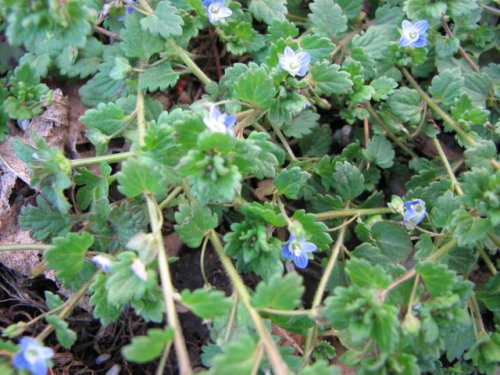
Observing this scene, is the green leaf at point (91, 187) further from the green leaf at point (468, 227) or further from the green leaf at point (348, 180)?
the green leaf at point (468, 227)

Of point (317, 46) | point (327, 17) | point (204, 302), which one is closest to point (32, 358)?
point (204, 302)

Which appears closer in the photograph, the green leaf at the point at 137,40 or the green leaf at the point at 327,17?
the green leaf at the point at 137,40

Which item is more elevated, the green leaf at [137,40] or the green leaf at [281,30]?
the green leaf at [281,30]

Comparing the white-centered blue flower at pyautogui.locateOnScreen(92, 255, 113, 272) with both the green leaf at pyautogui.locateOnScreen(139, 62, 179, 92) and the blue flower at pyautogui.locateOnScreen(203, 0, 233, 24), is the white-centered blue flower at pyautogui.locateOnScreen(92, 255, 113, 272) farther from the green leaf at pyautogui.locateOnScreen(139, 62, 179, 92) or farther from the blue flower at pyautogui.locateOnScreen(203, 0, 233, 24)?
the blue flower at pyautogui.locateOnScreen(203, 0, 233, 24)

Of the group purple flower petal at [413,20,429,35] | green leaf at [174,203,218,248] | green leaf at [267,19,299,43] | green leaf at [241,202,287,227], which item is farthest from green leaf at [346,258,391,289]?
purple flower petal at [413,20,429,35]

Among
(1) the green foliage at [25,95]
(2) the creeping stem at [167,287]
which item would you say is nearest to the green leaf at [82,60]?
(1) the green foliage at [25,95]

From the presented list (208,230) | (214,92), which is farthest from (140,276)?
(214,92)
